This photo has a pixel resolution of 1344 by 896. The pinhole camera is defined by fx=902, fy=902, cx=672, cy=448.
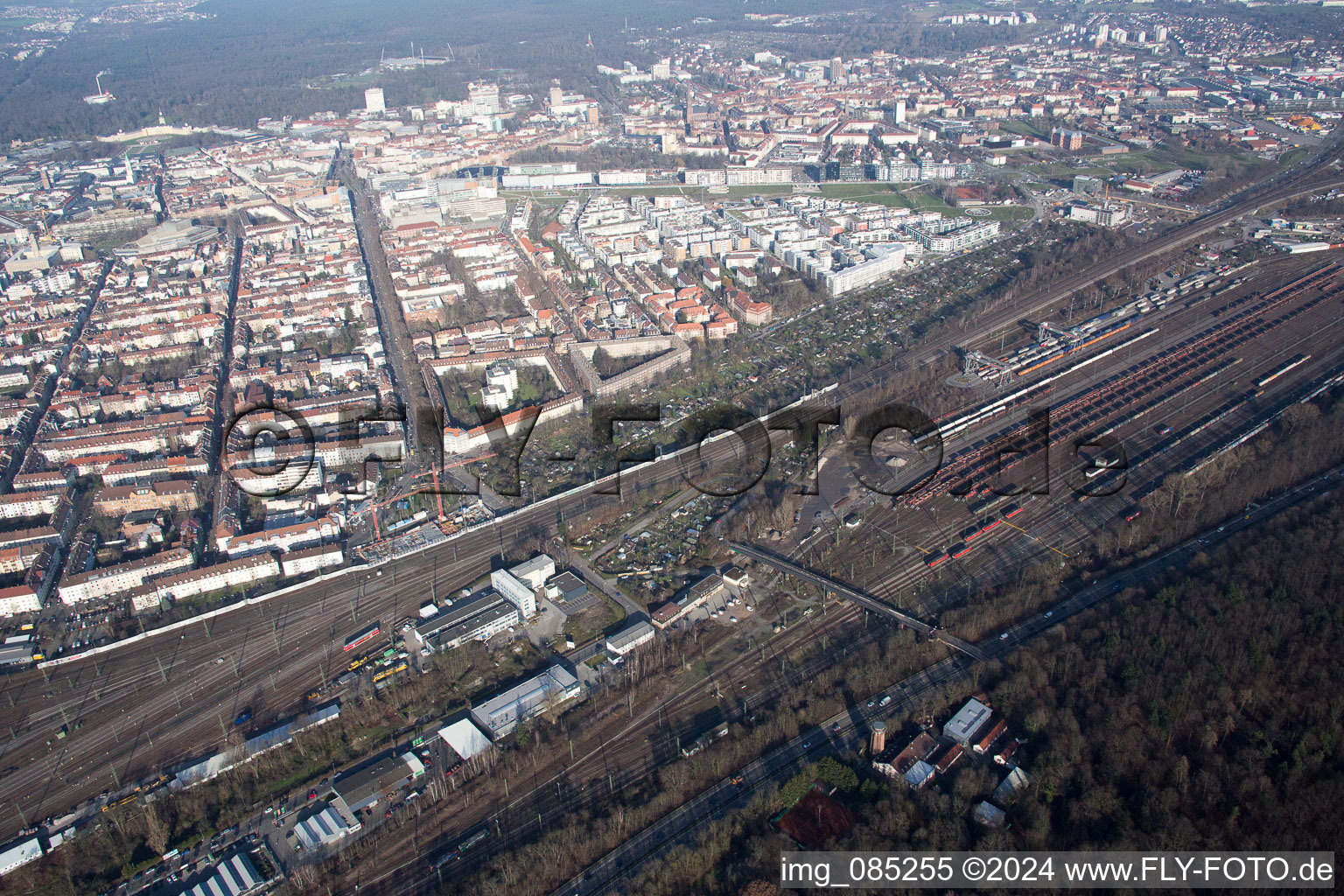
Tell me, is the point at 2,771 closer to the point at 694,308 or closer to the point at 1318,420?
the point at 694,308

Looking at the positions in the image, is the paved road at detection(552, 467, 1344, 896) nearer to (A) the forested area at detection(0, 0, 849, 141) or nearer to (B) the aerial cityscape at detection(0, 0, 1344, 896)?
(B) the aerial cityscape at detection(0, 0, 1344, 896)

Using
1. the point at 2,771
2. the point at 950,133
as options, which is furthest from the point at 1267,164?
the point at 2,771

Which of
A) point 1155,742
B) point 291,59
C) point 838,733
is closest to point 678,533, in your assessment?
point 838,733

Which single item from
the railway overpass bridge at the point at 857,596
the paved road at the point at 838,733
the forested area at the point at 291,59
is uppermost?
the forested area at the point at 291,59

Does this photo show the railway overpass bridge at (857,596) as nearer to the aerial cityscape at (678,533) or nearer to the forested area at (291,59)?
the aerial cityscape at (678,533)

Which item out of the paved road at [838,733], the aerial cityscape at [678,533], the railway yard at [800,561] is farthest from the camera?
the railway yard at [800,561]

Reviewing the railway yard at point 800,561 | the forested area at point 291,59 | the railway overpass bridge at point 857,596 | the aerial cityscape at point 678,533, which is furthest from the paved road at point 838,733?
the forested area at point 291,59
